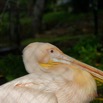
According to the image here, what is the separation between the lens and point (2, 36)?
16344mm

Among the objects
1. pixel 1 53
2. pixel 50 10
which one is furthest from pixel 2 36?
pixel 50 10

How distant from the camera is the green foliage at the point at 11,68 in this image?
20.6 ft

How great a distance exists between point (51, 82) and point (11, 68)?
3.07m

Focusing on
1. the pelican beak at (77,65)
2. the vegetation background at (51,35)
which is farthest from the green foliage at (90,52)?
the pelican beak at (77,65)

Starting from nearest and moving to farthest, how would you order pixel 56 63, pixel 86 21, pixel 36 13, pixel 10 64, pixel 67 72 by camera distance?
pixel 67 72 → pixel 56 63 → pixel 10 64 → pixel 36 13 → pixel 86 21

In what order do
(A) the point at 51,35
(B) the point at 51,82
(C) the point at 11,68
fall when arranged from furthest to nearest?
(A) the point at 51,35 → (C) the point at 11,68 → (B) the point at 51,82

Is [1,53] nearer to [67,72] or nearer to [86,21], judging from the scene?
[67,72]

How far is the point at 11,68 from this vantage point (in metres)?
6.69

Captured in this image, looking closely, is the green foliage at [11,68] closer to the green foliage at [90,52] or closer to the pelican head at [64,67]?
the green foliage at [90,52]

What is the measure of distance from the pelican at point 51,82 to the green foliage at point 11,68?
201 centimetres

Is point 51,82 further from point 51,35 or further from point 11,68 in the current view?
point 51,35

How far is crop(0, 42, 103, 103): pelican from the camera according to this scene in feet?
11.8

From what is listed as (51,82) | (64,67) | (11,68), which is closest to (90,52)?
(11,68)

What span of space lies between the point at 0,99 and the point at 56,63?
32.1 inches
